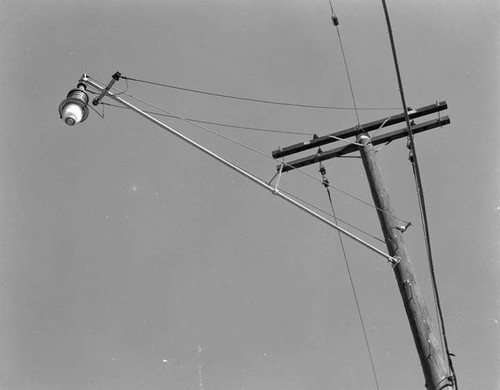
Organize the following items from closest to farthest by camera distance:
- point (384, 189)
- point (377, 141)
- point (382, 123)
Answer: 1. point (384, 189)
2. point (377, 141)
3. point (382, 123)

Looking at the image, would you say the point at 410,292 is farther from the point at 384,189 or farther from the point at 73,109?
the point at 73,109

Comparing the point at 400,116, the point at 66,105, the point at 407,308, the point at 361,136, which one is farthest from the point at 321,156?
the point at 66,105

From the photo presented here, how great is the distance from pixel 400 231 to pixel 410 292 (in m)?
0.81

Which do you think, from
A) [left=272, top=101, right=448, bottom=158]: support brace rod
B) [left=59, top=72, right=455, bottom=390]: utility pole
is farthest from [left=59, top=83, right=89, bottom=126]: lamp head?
[left=272, top=101, right=448, bottom=158]: support brace rod

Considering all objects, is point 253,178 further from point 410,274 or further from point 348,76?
point 348,76

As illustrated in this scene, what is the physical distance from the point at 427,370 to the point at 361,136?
3066 mm

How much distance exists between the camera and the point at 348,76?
12.6 meters

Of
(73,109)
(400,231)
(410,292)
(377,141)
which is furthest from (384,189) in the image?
(73,109)

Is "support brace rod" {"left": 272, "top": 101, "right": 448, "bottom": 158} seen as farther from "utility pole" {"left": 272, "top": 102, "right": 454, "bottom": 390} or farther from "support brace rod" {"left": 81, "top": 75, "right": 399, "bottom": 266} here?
"support brace rod" {"left": 81, "top": 75, "right": 399, "bottom": 266}

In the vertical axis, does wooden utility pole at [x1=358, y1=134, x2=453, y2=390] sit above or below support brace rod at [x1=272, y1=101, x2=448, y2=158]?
below

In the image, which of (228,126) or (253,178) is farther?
(228,126)

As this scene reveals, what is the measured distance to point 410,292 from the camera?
5.70 metres

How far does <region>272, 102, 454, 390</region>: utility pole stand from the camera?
5.23 m

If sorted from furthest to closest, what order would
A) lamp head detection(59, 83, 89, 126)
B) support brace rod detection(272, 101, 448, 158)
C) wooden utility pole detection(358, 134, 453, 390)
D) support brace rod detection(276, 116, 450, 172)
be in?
1. support brace rod detection(272, 101, 448, 158)
2. support brace rod detection(276, 116, 450, 172)
3. lamp head detection(59, 83, 89, 126)
4. wooden utility pole detection(358, 134, 453, 390)
